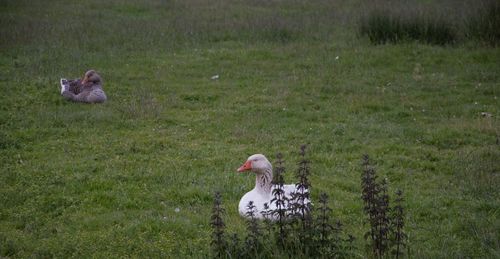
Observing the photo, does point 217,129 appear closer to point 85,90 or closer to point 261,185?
point 85,90

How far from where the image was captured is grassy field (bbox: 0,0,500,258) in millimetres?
7188

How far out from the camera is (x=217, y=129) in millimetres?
10969

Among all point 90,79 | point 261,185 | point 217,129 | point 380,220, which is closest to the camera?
point 380,220

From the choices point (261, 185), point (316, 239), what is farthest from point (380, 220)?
point (261, 185)

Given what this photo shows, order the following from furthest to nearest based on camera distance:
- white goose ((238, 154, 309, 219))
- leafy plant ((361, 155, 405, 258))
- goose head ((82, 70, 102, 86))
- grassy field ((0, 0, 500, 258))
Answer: goose head ((82, 70, 102, 86)), white goose ((238, 154, 309, 219)), grassy field ((0, 0, 500, 258)), leafy plant ((361, 155, 405, 258))

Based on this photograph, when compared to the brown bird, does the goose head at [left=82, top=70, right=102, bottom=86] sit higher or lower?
higher

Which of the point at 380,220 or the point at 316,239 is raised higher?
the point at 380,220

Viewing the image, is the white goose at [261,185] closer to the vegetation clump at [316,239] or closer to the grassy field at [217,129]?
the grassy field at [217,129]

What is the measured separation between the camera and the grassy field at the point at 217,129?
23.6 feet

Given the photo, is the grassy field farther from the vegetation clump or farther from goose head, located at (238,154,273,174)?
goose head, located at (238,154,273,174)

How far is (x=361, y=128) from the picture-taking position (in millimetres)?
10977

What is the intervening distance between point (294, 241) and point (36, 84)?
9.02 meters

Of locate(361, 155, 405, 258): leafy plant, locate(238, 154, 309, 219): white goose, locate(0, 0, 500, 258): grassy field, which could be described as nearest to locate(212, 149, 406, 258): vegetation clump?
locate(361, 155, 405, 258): leafy plant

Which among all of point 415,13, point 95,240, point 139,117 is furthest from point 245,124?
point 415,13
